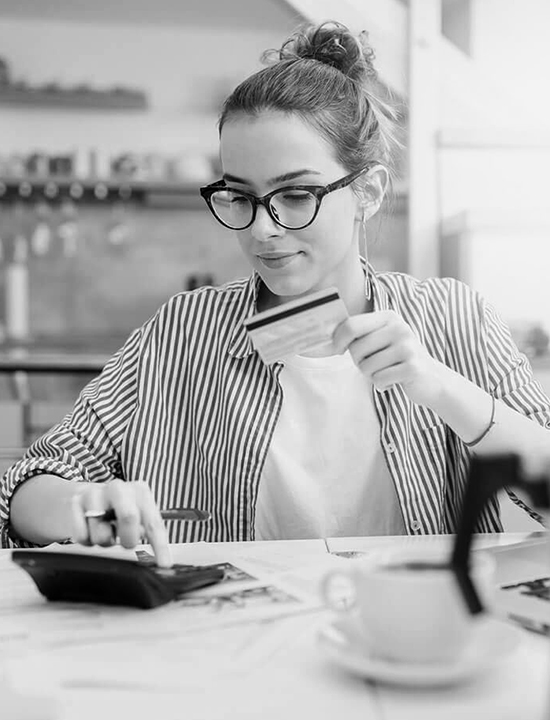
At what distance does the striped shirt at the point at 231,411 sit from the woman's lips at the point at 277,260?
0.57 ft

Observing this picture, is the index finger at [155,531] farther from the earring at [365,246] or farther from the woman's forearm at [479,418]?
the earring at [365,246]

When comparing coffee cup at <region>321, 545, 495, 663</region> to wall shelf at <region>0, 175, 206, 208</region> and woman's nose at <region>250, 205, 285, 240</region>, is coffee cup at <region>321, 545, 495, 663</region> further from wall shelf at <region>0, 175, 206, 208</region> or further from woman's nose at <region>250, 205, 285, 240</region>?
wall shelf at <region>0, 175, 206, 208</region>

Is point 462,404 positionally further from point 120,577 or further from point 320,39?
point 320,39

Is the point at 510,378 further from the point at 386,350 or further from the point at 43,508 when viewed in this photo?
the point at 43,508

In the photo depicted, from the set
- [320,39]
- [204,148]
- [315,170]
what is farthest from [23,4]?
[315,170]

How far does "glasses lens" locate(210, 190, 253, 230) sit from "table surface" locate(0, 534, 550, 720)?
611 millimetres

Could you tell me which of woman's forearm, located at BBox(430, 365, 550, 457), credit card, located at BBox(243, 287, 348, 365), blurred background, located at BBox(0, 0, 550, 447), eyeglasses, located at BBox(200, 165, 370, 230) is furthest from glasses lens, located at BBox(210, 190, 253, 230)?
blurred background, located at BBox(0, 0, 550, 447)

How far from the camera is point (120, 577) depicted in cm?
82

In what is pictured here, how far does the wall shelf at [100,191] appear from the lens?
156 inches

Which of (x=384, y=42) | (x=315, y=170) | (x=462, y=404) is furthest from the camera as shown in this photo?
(x=384, y=42)

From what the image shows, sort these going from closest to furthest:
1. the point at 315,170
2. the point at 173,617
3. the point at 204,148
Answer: the point at 173,617
the point at 315,170
the point at 204,148

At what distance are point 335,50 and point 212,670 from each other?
113cm

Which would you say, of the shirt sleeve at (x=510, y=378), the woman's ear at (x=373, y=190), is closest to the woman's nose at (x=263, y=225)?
the woman's ear at (x=373, y=190)

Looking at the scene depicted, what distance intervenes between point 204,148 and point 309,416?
10.1 ft
